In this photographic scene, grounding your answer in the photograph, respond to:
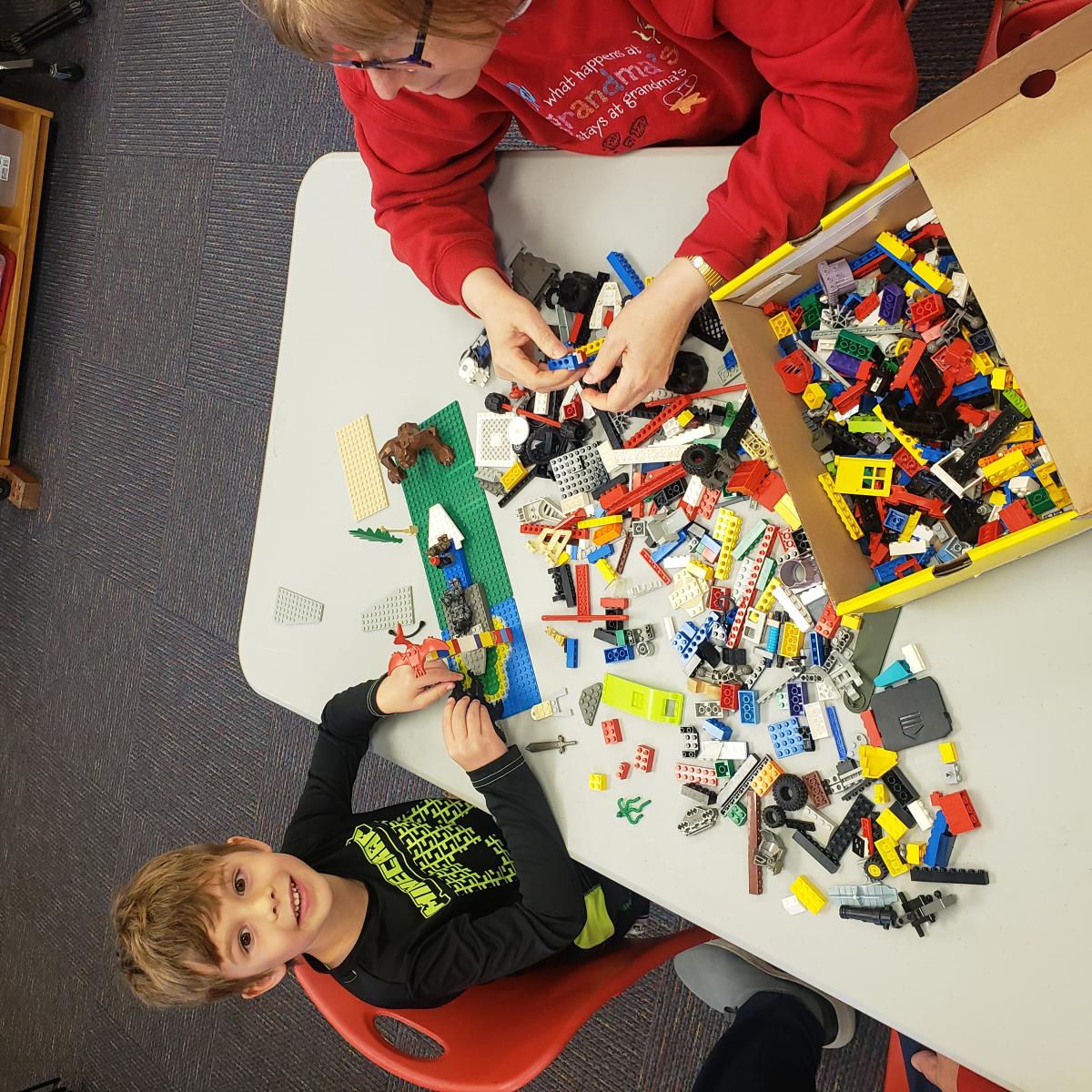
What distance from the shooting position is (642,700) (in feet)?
3.05

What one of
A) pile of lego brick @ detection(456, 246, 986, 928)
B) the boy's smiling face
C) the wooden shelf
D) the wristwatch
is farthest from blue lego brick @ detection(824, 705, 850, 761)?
the wooden shelf

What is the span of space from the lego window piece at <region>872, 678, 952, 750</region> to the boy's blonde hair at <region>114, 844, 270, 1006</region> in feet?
2.63

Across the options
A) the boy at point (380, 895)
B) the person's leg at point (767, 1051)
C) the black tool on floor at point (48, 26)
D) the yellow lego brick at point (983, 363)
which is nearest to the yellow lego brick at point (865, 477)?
the yellow lego brick at point (983, 363)

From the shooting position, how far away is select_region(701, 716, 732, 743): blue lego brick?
0.88m

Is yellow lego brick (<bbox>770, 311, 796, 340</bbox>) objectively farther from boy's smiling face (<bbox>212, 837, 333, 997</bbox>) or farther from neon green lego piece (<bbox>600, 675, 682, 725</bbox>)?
boy's smiling face (<bbox>212, 837, 333, 997</bbox>)

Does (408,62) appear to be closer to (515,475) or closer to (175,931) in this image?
(515,475)

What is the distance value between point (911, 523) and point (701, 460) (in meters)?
0.20

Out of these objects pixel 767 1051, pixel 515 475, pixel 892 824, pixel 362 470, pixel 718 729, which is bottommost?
pixel 767 1051

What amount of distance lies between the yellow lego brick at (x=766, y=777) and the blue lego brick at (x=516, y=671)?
0.26 m

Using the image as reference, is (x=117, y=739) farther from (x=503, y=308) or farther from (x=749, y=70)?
(x=749, y=70)

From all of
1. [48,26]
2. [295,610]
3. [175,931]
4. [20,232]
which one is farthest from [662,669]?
[48,26]

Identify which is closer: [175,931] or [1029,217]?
[1029,217]

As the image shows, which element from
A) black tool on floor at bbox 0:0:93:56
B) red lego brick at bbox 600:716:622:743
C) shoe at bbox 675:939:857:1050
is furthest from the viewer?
black tool on floor at bbox 0:0:93:56

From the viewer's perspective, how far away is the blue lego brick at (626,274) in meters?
0.97
